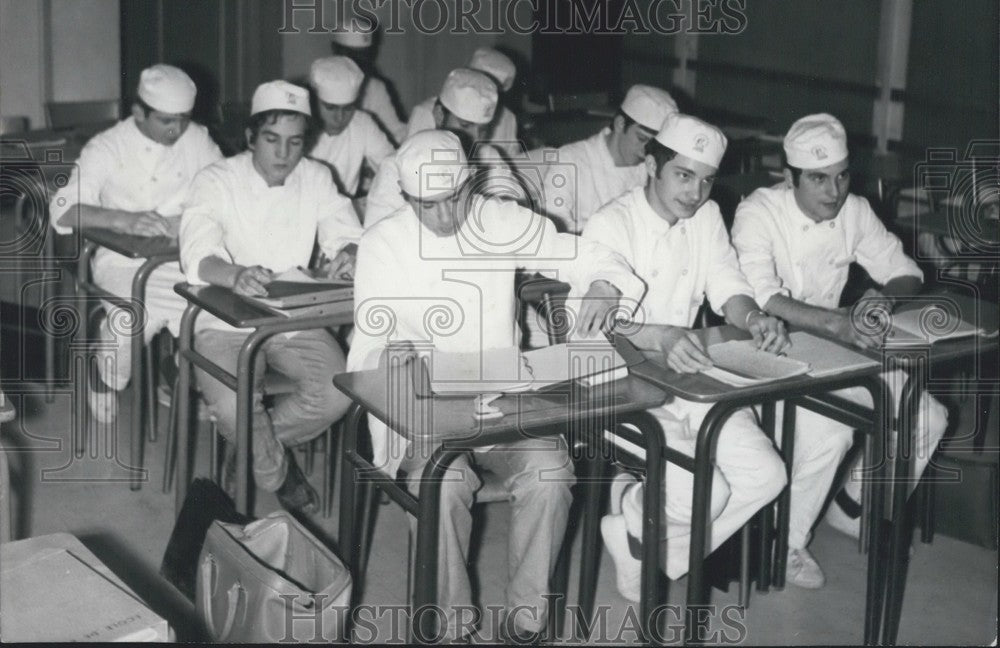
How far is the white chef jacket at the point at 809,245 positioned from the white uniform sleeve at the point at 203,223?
5.11 ft

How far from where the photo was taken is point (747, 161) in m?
6.35

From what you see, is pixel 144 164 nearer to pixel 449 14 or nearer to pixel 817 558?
pixel 817 558

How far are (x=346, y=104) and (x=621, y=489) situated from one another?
2381 millimetres

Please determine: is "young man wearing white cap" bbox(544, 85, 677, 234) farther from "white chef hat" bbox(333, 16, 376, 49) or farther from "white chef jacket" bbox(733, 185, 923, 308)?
"white chef hat" bbox(333, 16, 376, 49)

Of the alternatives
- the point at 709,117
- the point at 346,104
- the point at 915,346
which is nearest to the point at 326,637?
the point at 915,346

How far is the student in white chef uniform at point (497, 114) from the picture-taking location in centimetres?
551

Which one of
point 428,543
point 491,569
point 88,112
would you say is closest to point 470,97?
Result: point 491,569

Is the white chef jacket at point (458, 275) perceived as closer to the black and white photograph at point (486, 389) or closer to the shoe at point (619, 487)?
the black and white photograph at point (486, 389)

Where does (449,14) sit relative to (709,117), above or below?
above

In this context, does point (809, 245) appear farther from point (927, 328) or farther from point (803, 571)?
point (803, 571)

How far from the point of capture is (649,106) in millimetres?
4438

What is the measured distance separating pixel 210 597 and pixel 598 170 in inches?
110

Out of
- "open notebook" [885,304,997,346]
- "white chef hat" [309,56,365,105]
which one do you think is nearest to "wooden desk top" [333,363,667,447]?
"open notebook" [885,304,997,346]

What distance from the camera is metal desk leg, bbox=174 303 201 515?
11.4 feet
